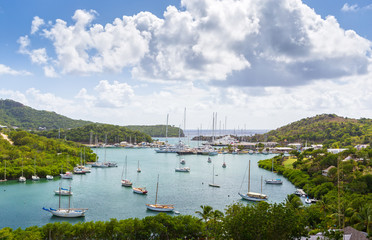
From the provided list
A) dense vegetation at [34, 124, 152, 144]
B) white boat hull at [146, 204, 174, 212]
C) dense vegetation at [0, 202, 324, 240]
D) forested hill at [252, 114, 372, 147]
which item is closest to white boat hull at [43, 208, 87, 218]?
white boat hull at [146, 204, 174, 212]

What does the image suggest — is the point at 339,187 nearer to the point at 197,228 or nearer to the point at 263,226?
the point at 197,228

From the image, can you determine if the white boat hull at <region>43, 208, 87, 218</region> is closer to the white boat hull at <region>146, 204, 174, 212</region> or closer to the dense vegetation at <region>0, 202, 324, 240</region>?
→ the white boat hull at <region>146, 204, 174, 212</region>

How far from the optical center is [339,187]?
45.4 meters

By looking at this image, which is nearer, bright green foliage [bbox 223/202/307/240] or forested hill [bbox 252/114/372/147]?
bright green foliage [bbox 223/202/307/240]

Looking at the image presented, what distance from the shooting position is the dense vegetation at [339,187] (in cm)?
3322

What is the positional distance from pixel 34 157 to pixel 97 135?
354 feet

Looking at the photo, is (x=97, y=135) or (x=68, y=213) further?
(x=97, y=135)

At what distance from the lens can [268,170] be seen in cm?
8844

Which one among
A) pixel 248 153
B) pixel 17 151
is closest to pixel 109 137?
pixel 248 153

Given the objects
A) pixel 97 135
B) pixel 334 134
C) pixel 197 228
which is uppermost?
pixel 334 134

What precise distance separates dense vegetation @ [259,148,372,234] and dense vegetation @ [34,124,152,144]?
113 m

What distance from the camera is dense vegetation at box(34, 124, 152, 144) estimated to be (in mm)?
177000

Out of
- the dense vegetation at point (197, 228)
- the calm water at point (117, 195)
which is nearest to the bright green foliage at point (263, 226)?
the dense vegetation at point (197, 228)

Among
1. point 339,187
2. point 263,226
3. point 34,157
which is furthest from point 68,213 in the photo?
point 34,157
